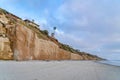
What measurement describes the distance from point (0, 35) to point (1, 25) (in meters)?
2.55

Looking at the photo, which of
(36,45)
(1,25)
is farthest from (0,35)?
(36,45)

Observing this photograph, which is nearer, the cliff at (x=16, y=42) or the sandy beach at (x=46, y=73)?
the sandy beach at (x=46, y=73)

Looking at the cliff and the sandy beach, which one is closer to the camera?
the sandy beach

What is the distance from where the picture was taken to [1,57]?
35500 mm

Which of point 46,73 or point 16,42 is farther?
point 16,42

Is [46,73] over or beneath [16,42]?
beneath

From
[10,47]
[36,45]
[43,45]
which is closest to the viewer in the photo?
[10,47]

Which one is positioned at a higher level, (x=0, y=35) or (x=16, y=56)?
(x=0, y=35)

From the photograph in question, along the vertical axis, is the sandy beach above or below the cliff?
below

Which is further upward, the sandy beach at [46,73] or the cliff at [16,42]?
the cliff at [16,42]

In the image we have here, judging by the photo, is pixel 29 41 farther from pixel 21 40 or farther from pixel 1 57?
pixel 1 57

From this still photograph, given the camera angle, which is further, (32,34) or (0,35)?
(32,34)

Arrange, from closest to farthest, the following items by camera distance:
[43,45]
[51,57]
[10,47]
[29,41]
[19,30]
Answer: [10,47] < [19,30] < [29,41] < [43,45] < [51,57]

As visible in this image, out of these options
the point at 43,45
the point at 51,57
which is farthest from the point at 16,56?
the point at 51,57
